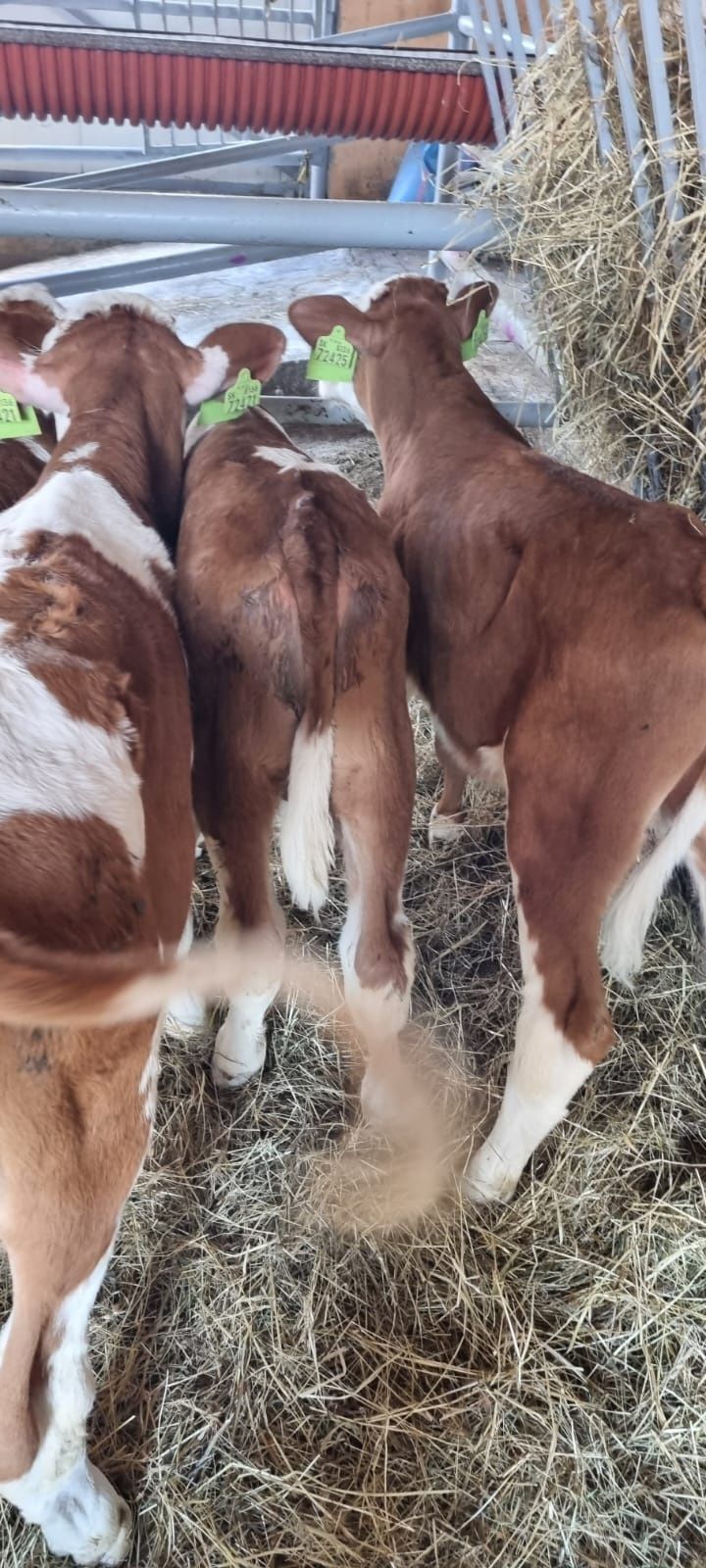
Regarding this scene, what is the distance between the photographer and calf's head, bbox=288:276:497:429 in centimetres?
283

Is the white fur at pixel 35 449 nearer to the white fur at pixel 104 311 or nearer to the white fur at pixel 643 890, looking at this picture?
the white fur at pixel 104 311

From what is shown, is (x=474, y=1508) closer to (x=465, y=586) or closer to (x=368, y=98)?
(x=465, y=586)

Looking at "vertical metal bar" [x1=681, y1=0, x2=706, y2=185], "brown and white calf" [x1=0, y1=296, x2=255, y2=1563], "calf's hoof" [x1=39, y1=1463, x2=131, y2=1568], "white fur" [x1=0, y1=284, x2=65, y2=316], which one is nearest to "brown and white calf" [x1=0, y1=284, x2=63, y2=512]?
"white fur" [x1=0, y1=284, x2=65, y2=316]

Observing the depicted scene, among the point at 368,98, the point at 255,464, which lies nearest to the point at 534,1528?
the point at 255,464

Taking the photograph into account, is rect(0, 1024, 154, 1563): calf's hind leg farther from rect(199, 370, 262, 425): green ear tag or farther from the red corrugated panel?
the red corrugated panel

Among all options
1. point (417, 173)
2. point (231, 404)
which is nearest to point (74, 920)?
point (231, 404)

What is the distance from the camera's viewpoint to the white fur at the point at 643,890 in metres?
2.08

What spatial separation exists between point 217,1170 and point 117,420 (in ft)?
5.58

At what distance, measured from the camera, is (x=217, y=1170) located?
7.41ft

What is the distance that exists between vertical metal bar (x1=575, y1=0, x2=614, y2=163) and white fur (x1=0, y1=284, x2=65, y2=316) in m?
1.45

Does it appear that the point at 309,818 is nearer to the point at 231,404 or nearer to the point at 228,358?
the point at 231,404

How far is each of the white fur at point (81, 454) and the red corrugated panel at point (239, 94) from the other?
1.88 metres

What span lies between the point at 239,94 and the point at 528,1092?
3.45 metres

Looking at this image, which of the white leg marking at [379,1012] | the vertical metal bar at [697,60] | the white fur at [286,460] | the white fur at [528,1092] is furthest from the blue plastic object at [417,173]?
the white fur at [528,1092]
